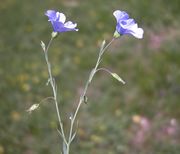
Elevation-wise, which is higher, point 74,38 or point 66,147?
point 66,147

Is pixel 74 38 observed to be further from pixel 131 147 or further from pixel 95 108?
pixel 131 147

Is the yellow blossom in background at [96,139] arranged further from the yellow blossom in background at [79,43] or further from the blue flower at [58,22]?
the blue flower at [58,22]

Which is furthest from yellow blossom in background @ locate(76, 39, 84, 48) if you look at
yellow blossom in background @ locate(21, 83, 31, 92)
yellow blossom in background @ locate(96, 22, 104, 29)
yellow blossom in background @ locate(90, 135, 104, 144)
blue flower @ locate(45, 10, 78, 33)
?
blue flower @ locate(45, 10, 78, 33)

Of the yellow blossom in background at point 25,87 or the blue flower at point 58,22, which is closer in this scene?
the blue flower at point 58,22

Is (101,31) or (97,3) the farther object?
(97,3)

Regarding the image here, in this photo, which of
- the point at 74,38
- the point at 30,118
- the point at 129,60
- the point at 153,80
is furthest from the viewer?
the point at 74,38

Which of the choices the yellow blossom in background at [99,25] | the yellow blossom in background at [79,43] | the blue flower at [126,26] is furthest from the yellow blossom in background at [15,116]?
the blue flower at [126,26]

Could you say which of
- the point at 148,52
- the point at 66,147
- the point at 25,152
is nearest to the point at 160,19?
the point at 148,52

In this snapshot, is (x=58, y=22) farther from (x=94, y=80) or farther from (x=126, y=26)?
(x=94, y=80)
